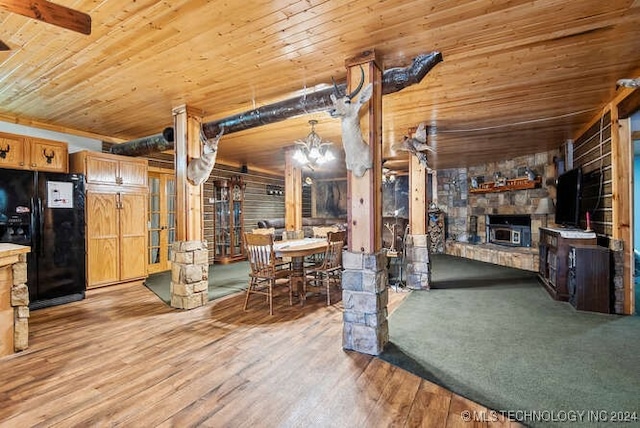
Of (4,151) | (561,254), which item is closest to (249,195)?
(4,151)

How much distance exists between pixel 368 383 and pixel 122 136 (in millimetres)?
5641

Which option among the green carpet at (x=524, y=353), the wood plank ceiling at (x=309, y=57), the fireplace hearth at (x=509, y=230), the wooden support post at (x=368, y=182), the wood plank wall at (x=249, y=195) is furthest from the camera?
the fireplace hearth at (x=509, y=230)

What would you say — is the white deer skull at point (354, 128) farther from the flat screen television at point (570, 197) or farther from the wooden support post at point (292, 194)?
the flat screen television at point (570, 197)

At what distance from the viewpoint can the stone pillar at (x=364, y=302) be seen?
2.43 m

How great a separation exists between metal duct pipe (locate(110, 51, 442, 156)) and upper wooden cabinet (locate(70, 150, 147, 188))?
23 cm

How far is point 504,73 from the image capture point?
2854 mm

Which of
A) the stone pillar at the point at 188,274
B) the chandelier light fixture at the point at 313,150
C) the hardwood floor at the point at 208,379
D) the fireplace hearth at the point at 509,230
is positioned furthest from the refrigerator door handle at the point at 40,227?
the fireplace hearth at the point at 509,230

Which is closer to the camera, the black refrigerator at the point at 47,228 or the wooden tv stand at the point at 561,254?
the black refrigerator at the point at 47,228

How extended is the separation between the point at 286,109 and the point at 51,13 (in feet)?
6.28

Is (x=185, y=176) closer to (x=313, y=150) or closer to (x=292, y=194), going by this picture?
(x=313, y=150)

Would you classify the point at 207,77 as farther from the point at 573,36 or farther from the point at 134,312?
the point at 573,36

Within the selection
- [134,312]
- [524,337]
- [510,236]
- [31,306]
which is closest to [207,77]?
[134,312]

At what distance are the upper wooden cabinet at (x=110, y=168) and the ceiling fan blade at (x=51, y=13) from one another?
2.96 metres

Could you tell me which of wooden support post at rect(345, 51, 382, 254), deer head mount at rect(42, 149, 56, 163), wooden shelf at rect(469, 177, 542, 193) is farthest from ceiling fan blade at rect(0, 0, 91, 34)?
wooden shelf at rect(469, 177, 542, 193)
